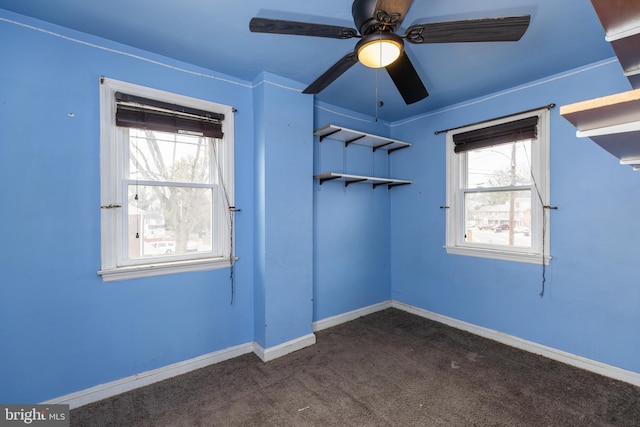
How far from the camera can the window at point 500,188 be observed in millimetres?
2613

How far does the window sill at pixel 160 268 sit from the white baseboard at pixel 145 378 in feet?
2.42

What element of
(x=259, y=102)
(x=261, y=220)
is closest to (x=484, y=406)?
(x=261, y=220)

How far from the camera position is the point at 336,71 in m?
1.72

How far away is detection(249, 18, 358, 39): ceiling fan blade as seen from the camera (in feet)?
4.56

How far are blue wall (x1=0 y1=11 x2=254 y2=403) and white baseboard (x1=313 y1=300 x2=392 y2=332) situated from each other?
56.0 inches

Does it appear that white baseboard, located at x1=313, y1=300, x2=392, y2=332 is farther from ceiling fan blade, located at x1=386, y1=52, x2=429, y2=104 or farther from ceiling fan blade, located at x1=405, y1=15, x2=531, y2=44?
ceiling fan blade, located at x1=405, y1=15, x2=531, y2=44

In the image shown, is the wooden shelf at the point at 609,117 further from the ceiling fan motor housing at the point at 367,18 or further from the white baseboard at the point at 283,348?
the white baseboard at the point at 283,348

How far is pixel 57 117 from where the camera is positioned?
1.87 m

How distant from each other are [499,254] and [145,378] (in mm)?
3305

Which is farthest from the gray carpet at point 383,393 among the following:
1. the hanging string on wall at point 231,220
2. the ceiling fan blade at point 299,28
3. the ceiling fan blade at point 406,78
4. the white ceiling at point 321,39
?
the white ceiling at point 321,39

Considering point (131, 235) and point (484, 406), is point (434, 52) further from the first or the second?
point (131, 235)

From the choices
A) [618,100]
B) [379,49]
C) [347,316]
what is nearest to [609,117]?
[618,100]

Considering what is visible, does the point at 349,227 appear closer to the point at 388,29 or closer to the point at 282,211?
the point at 282,211

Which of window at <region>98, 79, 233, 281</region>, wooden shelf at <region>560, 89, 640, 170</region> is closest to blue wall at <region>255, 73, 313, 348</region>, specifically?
window at <region>98, 79, 233, 281</region>
